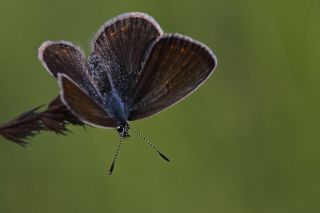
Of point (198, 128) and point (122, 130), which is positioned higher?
point (122, 130)

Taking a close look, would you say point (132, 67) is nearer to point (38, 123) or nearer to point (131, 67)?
point (131, 67)

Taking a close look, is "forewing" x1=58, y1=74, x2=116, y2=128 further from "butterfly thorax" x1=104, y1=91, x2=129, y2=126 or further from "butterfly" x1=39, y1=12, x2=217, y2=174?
"butterfly thorax" x1=104, y1=91, x2=129, y2=126

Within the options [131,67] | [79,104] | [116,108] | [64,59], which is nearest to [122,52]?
[131,67]

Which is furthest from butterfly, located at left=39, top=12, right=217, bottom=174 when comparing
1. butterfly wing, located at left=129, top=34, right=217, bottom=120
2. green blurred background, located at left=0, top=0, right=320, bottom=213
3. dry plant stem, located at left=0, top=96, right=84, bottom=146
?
green blurred background, located at left=0, top=0, right=320, bottom=213

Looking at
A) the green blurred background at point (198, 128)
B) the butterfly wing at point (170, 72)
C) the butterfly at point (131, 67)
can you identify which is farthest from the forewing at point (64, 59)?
the green blurred background at point (198, 128)

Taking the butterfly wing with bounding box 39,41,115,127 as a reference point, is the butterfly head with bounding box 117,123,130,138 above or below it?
below

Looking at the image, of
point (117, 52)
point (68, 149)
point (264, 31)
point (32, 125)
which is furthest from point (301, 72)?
point (32, 125)
